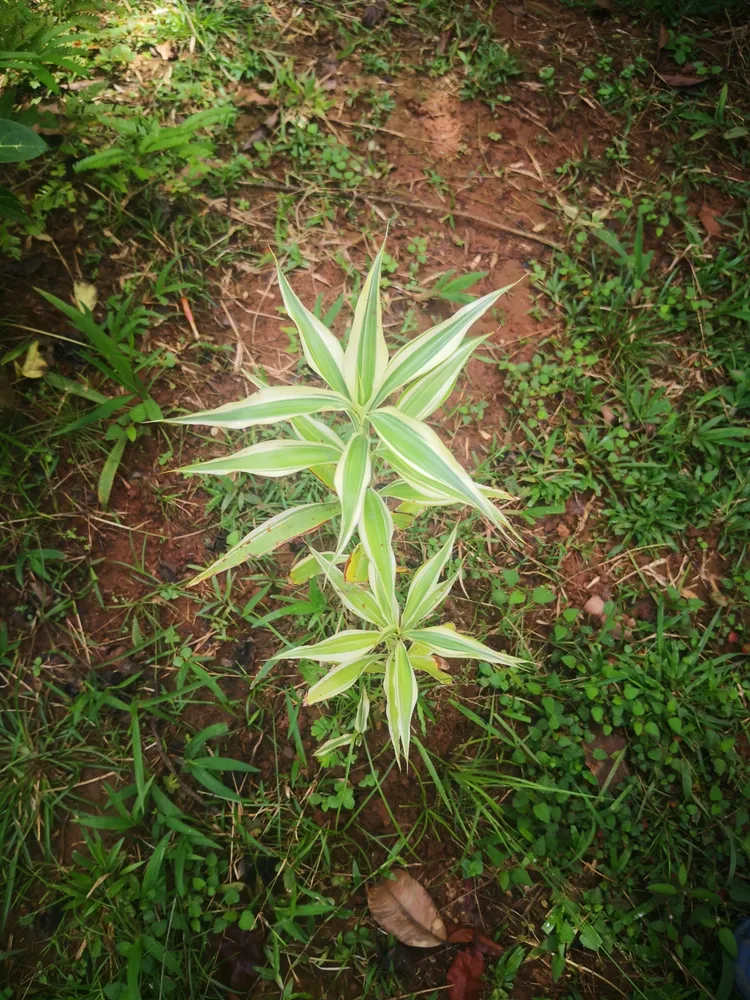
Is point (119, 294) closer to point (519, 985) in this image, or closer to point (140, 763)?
point (140, 763)

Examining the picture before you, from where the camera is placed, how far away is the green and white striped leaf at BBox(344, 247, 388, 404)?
48.2 inches

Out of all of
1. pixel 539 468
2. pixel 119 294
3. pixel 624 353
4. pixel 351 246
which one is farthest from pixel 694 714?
pixel 119 294

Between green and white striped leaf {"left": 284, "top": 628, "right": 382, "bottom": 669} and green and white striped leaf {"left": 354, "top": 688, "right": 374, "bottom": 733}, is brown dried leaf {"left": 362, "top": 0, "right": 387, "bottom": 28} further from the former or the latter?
green and white striped leaf {"left": 354, "top": 688, "right": 374, "bottom": 733}

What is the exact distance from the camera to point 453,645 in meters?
1.42

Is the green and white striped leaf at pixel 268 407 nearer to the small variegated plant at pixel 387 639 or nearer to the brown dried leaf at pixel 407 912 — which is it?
the small variegated plant at pixel 387 639

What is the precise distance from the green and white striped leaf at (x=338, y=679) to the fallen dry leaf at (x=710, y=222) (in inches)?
81.8

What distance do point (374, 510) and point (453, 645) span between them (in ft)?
1.27

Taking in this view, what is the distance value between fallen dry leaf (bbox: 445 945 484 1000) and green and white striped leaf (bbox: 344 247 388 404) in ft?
5.01

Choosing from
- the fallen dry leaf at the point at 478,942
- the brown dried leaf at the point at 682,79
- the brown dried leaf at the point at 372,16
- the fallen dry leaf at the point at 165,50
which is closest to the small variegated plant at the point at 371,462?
the fallen dry leaf at the point at 478,942

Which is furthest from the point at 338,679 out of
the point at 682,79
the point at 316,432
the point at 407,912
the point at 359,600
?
the point at 682,79

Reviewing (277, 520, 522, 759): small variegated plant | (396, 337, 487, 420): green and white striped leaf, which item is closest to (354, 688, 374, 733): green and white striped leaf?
(277, 520, 522, 759): small variegated plant

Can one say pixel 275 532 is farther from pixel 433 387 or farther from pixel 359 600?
pixel 433 387

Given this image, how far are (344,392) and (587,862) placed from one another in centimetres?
152

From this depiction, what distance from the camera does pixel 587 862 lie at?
174cm
